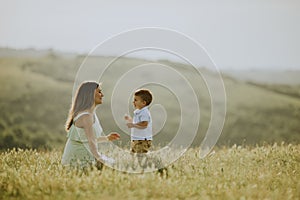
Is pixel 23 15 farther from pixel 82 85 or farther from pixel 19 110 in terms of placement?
pixel 82 85

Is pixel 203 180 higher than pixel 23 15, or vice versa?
pixel 23 15

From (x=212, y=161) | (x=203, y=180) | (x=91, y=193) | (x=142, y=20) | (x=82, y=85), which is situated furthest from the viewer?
(x=142, y=20)

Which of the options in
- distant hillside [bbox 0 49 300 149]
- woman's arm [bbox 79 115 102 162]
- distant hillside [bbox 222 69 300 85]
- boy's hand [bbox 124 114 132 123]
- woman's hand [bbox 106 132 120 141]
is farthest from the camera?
Answer: distant hillside [bbox 222 69 300 85]

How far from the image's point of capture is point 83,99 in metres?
4.85

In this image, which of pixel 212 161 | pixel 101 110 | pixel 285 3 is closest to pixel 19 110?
pixel 101 110

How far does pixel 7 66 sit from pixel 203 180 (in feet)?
14.5

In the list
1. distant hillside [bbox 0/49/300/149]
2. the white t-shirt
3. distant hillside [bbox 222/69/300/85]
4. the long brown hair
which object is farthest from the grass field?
distant hillside [bbox 222/69/300/85]

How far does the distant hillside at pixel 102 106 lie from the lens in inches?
306

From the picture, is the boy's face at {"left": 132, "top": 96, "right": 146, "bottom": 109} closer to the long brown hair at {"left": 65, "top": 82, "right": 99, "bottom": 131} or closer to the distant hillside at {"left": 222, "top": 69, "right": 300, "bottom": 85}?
the long brown hair at {"left": 65, "top": 82, "right": 99, "bottom": 131}

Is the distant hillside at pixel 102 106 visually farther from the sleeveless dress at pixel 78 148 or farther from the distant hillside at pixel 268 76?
the sleeveless dress at pixel 78 148

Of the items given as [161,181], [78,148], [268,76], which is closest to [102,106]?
[268,76]

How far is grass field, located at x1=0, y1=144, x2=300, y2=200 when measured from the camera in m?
4.22

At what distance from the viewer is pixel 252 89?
28.3 ft

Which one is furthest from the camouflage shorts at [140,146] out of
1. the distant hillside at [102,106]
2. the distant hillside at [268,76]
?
the distant hillside at [268,76]
